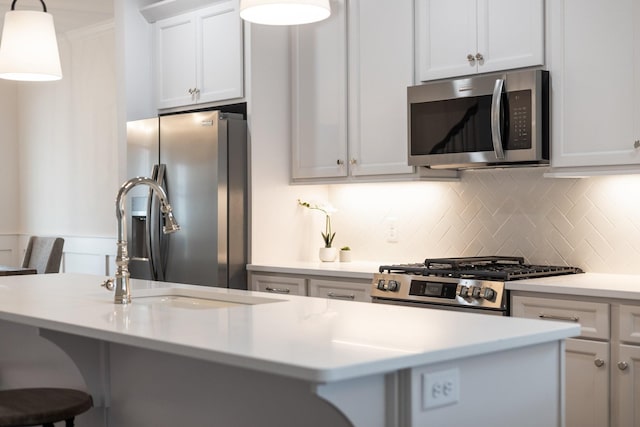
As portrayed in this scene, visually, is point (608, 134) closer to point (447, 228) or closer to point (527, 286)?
point (527, 286)

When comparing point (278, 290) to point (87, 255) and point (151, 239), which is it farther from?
point (87, 255)

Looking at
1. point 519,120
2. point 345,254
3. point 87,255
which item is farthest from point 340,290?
point 87,255

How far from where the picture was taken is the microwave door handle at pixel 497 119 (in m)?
3.92

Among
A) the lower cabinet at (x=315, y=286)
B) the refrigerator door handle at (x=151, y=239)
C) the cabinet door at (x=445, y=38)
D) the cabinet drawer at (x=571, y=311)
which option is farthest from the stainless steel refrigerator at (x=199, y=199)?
the cabinet drawer at (x=571, y=311)

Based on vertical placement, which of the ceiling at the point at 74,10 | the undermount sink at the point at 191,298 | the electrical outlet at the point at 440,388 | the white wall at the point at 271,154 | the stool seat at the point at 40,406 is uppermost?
the ceiling at the point at 74,10

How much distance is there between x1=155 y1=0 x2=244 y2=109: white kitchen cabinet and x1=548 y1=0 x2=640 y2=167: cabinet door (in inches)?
77.0

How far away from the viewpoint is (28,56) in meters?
3.66

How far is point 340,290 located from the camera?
443 centimetres

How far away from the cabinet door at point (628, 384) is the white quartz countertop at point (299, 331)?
118cm

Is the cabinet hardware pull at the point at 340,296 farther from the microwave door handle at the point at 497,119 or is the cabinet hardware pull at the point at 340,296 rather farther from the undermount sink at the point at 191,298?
the undermount sink at the point at 191,298

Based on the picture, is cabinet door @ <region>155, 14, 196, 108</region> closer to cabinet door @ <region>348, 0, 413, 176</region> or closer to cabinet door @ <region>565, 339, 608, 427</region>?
cabinet door @ <region>348, 0, 413, 176</region>

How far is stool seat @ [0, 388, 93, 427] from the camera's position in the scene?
232cm

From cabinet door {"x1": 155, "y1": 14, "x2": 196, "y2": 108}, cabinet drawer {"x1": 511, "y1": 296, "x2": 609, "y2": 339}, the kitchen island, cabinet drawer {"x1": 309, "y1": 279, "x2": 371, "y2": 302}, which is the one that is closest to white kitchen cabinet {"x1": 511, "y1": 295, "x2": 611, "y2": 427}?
cabinet drawer {"x1": 511, "y1": 296, "x2": 609, "y2": 339}

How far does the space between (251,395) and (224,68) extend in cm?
312
